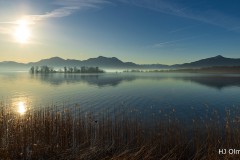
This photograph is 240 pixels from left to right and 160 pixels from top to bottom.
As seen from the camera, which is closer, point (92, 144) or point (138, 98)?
point (92, 144)

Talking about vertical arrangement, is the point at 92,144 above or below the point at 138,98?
above

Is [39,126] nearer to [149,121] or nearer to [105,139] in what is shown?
[105,139]

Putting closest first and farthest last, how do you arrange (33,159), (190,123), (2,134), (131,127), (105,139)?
(33,159)
(2,134)
(105,139)
(131,127)
(190,123)

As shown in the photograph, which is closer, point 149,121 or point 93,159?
point 93,159

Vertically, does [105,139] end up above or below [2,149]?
below

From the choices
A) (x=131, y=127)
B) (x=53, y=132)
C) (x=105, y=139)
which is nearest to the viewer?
(x=53, y=132)

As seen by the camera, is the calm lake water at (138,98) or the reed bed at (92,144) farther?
the calm lake water at (138,98)

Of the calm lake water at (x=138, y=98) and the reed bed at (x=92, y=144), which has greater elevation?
the reed bed at (x=92, y=144)

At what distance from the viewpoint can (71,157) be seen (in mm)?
11906

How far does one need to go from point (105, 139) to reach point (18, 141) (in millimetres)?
6113

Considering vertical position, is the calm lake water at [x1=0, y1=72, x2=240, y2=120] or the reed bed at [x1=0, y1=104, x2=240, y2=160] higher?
the reed bed at [x1=0, y1=104, x2=240, y2=160]

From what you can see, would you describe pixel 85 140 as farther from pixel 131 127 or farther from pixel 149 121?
pixel 149 121

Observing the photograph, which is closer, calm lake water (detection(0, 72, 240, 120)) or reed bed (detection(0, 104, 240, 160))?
reed bed (detection(0, 104, 240, 160))

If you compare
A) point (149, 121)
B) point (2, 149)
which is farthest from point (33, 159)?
point (149, 121)
